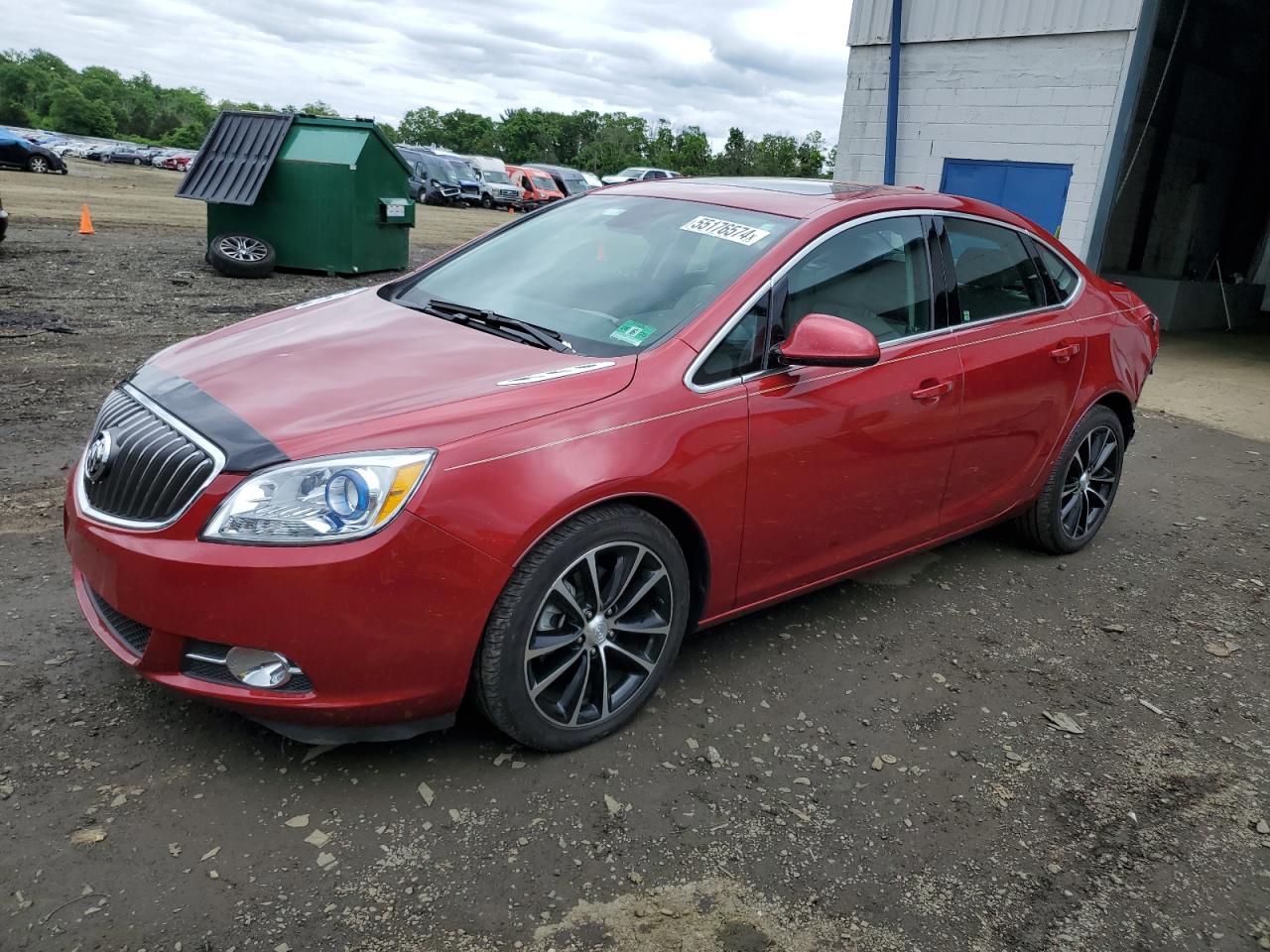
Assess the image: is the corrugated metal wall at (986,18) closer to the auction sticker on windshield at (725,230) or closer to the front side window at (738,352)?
the auction sticker on windshield at (725,230)

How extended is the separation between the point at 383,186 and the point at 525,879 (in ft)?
38.3

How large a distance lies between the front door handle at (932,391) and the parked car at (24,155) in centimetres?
3339

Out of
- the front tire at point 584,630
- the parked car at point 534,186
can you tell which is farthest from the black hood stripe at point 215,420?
the parked car at point 534,186

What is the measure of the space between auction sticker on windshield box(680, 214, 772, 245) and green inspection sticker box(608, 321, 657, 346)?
520mm

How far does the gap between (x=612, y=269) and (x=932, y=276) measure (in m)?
1.28

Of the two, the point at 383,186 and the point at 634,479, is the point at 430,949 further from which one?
the point at 383,186

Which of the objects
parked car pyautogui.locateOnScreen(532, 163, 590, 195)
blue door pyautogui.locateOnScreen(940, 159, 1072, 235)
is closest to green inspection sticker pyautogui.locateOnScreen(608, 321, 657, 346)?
blue door pyautogui.locateOnScreen(940, 159, 1072, 235)

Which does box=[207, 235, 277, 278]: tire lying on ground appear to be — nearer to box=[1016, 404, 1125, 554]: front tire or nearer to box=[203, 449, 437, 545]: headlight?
box=[1016, 404, 1125, 554]: front tire

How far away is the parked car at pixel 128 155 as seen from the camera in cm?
5009

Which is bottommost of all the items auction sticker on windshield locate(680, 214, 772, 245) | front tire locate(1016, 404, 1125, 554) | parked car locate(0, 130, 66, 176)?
front tire locate(1016, 404, 1125, 554)

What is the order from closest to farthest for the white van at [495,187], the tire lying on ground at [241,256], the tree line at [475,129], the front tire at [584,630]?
1. the front tire at [584,630]
2. the tire lying on ground at [241,256]
3. the white van at [495,187]
4. the tree line at [475,129]

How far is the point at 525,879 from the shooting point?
7.95ft

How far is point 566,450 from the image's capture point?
2.65 m

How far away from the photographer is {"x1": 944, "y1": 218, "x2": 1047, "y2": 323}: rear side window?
13.0 ft
